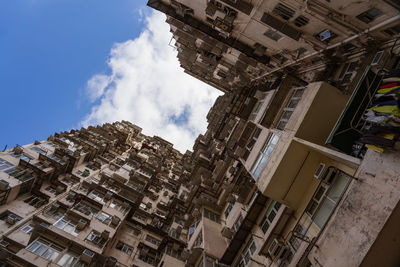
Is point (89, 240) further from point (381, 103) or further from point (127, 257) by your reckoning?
point (381, 103)

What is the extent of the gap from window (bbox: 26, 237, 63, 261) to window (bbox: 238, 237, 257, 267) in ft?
41.7

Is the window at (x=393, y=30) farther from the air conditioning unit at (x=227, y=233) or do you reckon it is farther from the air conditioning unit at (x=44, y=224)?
the air conditioning unit at (x=44, y=224)

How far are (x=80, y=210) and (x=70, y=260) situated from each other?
4.52 metres

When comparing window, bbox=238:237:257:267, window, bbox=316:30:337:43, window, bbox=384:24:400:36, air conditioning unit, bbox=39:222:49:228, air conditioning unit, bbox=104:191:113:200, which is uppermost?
window, bbox=316:30:337:43

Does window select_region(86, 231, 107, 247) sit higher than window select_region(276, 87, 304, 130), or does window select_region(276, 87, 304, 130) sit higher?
window select_region(276, 87, 304, 130)

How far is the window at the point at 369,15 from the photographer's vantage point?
10.6 meters

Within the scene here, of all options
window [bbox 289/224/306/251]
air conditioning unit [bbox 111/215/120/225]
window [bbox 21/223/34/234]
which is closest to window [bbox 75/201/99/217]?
air conditioning unit [bbox 111/215/120/225]

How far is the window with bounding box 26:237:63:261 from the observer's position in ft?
50.7

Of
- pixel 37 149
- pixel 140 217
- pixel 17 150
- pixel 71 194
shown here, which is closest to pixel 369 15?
pixel 71 194

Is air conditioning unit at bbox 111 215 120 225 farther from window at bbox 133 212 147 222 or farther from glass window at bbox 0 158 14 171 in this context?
glass window at bbox 0 158 14 171

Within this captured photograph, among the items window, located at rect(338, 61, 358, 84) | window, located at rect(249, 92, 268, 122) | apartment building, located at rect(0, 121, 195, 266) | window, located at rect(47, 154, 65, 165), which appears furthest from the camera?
window, located at rect(47, 154, 65, 165)

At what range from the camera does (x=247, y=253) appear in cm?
1430

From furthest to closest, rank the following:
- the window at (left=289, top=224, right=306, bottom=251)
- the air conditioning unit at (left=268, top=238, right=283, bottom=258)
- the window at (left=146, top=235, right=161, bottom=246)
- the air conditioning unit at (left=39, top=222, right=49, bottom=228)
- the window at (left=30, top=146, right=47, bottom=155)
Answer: the window at (left=146, top=235, right=161, bottom=246), the window at (left=30, top=146, right=47, bottom=155), the air conditioning unit at (left=39, top=222, right=49, bottom=228), the air conditioning unit at (left=268, top=238, right=283, bottom=258), the window at (left=289, top=224, right=306, bottom=251)

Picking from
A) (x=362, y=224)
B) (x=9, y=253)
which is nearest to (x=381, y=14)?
(x=362, y=224)
